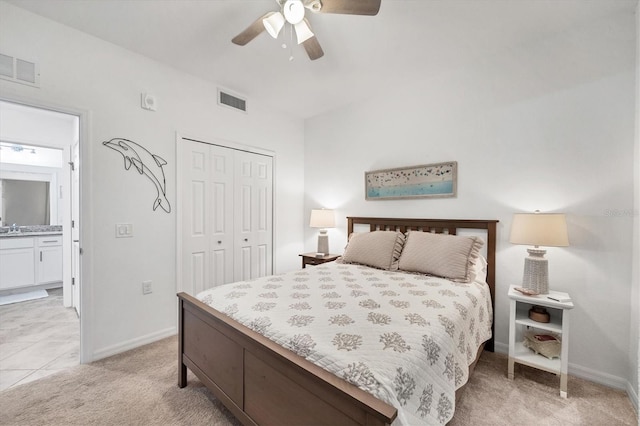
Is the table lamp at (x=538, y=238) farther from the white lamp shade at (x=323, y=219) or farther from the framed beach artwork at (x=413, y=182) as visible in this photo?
the white lamp shade at (x=323, y=219)

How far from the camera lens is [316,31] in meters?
2.15

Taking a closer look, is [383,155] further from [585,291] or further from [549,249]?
[585,291]

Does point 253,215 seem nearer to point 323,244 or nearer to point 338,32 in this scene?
point 323,244

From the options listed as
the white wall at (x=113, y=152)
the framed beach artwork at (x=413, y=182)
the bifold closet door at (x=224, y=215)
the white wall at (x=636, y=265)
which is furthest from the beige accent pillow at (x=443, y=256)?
the white wall at (x=113, y=152)

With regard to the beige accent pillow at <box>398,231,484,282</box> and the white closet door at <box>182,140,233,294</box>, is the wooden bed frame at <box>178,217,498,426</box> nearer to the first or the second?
the white closet door at <box>182,140,233,294</box>

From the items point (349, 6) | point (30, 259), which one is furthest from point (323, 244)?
point (30, 259)

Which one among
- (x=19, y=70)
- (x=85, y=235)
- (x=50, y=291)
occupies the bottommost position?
(x=50, y=291)

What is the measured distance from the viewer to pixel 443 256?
89.7 inches

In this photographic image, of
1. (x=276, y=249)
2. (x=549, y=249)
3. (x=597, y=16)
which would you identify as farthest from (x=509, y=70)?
(x=276, y=249)

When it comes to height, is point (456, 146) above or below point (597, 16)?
below

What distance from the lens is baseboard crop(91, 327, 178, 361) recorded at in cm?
226

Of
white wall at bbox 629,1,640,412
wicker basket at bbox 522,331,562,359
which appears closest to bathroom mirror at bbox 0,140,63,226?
wicker basket at bbox 522,331,562,359

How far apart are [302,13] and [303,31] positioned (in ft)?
0.45

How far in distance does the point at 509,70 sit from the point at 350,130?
1754 mm
